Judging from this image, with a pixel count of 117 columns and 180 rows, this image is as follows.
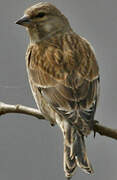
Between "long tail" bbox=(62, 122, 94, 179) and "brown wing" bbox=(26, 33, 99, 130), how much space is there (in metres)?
0.12

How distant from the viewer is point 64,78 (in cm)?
706

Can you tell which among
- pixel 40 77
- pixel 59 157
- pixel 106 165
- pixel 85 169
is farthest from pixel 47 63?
pixel 59 157

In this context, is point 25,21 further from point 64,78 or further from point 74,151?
point 74,151

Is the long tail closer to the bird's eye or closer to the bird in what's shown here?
the bird

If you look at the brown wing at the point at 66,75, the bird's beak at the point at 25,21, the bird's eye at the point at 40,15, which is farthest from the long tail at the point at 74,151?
the bird's eye at the point at 40,15

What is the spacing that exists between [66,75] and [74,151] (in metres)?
0.73

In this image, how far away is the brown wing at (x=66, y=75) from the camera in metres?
→ 6.82

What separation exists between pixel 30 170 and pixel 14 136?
538 mm

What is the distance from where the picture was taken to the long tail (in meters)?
6.45

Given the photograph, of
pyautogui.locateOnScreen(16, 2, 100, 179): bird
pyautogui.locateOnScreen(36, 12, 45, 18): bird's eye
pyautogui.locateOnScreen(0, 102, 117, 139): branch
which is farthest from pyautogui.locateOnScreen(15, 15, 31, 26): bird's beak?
pyautogui.locateOnScreen(0, 102, 117, 139): branch

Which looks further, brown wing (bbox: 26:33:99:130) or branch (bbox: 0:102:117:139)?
brown wing (bbox: 26:33:99:130)

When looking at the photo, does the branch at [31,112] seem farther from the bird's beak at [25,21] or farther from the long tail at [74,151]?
the bird's beak at [25,21]

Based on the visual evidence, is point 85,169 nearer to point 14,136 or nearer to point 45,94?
point 45,94

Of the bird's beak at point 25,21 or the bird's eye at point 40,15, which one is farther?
the bird's eye at point 40,15
